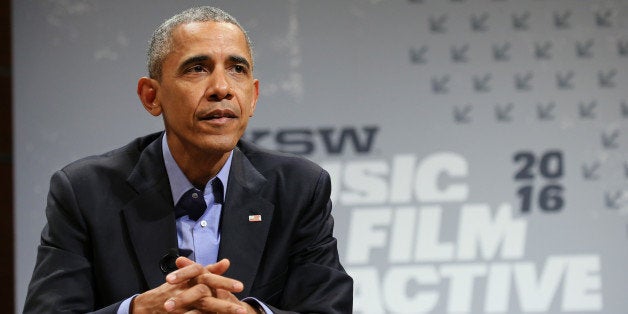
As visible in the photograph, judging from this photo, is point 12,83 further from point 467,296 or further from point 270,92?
point 467,296

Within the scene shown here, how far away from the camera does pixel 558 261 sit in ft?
14.1

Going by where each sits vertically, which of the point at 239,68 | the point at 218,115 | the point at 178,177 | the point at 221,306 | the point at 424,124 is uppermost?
the point at 424,124

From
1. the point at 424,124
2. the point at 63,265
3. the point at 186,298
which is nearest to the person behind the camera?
the point at 186,298

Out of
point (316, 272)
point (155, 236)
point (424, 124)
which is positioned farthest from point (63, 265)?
point (424, 124)

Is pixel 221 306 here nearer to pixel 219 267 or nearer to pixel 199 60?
pixel 219 267

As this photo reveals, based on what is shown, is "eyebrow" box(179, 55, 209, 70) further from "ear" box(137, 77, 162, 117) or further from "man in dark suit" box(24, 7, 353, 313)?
"ear" box(137, 77, 162, 117)

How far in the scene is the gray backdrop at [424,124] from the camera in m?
4.08

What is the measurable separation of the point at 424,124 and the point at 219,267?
2.72 metres

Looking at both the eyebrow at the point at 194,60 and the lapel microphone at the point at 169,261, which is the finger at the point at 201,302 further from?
the eyebrow at the point at 194,60

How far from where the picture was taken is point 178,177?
5.99 ft

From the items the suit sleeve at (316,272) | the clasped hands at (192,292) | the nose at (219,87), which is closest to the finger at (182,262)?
the clasped hands at (192,292)

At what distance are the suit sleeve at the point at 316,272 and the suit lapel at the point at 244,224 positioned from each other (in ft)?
0.29

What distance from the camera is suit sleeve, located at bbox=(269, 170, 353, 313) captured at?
177 centimetres

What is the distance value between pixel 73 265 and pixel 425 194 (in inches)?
107
